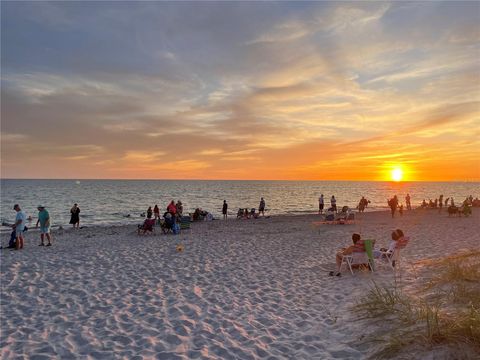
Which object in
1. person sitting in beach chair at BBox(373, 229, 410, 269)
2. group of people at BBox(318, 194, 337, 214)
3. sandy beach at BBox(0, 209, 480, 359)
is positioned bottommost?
sandy beach at BBox(0, 209, 480, 359)

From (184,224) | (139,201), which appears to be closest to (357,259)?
(184,224)

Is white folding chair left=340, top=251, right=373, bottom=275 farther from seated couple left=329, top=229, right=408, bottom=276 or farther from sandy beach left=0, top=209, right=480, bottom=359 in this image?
sandy beach left=0, top=209, right=480, bottom=359

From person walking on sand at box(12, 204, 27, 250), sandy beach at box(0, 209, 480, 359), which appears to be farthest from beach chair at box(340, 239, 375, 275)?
person walking on sand at box(12, 204, 27, 250)

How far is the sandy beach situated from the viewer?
222 inches

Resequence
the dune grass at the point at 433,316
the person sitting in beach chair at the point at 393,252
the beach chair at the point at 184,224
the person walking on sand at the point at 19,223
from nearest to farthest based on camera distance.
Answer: the dune grass at the point at 433,316
the person sitting in beach chair at the point at 393,252
the person walking on sand at the point at 19,223
the beach chair at the point at 184,224

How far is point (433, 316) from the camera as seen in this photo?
5172mm

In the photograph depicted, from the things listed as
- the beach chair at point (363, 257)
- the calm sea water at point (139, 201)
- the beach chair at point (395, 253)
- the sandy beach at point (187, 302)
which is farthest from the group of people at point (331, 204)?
the beach chair at point (363, 257)

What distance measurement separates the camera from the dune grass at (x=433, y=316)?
455cm

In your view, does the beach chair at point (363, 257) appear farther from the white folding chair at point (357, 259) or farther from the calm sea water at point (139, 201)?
the calm sea water at point (139, 201)

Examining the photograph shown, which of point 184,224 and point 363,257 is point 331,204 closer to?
point 184,224

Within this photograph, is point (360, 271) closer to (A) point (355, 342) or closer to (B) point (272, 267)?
(B) point (272, 267)

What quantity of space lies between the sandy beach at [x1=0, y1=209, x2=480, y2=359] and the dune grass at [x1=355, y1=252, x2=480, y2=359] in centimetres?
27

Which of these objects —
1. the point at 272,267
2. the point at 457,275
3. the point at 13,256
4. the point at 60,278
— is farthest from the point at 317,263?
the point at 13,256

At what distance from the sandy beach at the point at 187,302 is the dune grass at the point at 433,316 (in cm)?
27
